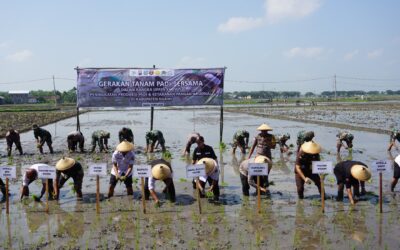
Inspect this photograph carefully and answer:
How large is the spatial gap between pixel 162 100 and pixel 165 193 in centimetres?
1053

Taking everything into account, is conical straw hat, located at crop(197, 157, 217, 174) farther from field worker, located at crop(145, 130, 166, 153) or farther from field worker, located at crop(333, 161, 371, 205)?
field worker, located at crop(145, 130, 166, 153)

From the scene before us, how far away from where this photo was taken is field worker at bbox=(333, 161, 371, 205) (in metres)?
8.94

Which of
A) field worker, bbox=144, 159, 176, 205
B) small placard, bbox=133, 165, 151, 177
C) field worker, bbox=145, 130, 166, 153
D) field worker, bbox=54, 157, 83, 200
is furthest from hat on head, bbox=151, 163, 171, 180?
field worker, bbox=145, 130, 166, 153

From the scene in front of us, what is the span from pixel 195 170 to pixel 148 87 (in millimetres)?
12162

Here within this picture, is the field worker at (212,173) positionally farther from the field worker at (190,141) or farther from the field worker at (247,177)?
the field worker at (190,141)

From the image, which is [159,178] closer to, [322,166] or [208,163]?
[208,163]

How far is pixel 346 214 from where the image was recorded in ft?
27.7

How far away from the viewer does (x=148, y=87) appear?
2031 cm

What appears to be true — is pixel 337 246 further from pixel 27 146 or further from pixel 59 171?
pixel 27 146

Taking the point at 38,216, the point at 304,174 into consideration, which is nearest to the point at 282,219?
the point at 304,174

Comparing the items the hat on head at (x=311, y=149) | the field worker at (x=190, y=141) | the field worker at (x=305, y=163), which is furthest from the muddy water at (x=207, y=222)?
the field worker at (x=190, y=141)

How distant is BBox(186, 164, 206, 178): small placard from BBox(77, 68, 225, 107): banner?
1201 cm

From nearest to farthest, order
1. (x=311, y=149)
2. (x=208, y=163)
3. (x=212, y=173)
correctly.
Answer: (x=311, y=149), (x=208, y=163), (x=212, y=173)

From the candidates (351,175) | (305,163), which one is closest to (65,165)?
(305,163)
